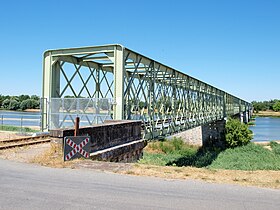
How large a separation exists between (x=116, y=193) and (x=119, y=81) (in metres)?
8.71

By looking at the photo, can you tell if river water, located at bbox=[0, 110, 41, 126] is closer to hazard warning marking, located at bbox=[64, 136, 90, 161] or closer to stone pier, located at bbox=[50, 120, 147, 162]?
stone pier, located at bbox=[50, 120, 147, 162]

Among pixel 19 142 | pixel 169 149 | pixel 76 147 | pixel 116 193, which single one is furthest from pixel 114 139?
pixel 169 149

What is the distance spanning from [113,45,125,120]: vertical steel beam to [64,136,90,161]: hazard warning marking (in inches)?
178

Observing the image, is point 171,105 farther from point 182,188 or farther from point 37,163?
point 182,188

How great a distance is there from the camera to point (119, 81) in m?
14.2

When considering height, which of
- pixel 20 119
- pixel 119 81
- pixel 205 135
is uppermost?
pixel 119 81

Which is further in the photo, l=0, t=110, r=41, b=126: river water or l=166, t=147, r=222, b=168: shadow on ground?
l=166, t=147, r=222, b=168: shadow on ground

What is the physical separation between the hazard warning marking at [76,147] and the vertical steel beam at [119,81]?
4533 millimetres

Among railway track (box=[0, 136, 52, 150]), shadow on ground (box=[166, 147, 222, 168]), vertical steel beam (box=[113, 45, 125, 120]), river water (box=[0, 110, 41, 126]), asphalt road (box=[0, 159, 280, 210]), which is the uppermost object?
vertical steel beam (box=[113, 45, 125, 120])

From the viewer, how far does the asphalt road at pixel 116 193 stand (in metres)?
5.35

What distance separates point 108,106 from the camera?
14875 millimetres

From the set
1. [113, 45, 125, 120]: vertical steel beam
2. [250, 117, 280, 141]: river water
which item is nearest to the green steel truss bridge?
[113, 45, 125, 120]: vertical steel beam

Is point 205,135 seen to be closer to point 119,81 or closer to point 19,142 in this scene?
point 119,81

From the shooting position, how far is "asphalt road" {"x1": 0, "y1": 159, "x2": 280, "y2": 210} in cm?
535
